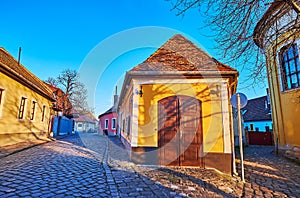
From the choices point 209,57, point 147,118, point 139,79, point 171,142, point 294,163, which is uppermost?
point 209,57

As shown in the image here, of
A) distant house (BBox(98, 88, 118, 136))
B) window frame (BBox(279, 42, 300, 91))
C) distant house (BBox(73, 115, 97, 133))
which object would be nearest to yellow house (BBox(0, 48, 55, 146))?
distant house (BBox(98, 88, 118, 136))

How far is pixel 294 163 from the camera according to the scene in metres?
7.46

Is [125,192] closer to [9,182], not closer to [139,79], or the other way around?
[9,182]

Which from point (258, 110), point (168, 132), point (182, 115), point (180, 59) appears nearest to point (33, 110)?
point (168, 132)

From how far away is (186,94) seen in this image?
6320mm

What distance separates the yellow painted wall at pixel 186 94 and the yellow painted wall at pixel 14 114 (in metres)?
6.90

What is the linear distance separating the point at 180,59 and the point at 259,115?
21874mm

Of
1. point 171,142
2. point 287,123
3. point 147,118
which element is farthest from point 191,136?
point 287,123

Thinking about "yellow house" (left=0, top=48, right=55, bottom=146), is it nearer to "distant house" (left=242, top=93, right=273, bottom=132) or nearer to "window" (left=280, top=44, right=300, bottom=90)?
A: "window" (left=280, top=44, right=300, bottom=90)

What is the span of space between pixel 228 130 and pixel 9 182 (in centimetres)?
596

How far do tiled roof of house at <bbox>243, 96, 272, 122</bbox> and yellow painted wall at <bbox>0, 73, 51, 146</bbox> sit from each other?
→ 2447 centimetres

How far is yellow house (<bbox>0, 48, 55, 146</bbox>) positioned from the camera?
849cm

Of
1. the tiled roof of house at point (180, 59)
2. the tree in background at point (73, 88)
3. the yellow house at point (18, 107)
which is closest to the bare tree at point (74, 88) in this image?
the tree in background at point (73, 88)

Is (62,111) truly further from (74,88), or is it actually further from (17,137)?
(17,137)
